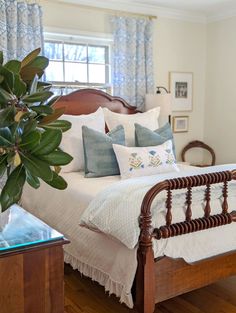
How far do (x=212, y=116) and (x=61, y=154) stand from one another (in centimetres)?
395

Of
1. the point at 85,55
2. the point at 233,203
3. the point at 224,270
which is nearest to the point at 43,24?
the point at 85,55

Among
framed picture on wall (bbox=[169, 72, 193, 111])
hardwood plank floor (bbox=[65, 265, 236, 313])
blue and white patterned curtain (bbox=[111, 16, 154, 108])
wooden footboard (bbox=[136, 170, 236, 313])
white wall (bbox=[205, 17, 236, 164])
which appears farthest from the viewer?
framed picture on wall (bbox=[169, 72, 193, 111])

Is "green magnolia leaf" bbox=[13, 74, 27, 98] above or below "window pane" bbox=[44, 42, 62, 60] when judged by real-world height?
below

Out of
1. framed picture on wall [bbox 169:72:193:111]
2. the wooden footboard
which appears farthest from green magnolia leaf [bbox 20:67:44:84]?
framed picture on wall [bbox 169:72:193:111]

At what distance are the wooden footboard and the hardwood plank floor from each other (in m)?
0.22

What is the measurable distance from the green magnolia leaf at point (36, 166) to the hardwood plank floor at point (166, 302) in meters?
1.52

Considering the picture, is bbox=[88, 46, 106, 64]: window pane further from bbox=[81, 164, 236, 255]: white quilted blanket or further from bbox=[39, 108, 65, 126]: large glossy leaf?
bbox=[39, 108, 65, 126]: large glossy leaf

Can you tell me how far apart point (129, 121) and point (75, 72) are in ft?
2.91

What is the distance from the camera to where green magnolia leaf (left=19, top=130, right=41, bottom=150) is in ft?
3.65

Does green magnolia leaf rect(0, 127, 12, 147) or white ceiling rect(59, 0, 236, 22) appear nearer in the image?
green magnolia leaf rect(0, 127, 12, 147)

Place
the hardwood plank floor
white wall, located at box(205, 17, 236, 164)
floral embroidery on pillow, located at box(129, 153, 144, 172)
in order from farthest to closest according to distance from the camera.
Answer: white wall, located at box(205, 17, 236, 164), floral embroidery on pillow, located at box(129, 153, 144, 172), the hardwood plank floor

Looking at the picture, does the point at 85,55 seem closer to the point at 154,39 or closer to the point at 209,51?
the point at 154,39

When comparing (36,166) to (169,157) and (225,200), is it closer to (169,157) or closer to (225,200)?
(225,200)

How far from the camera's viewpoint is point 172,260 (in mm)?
2156
